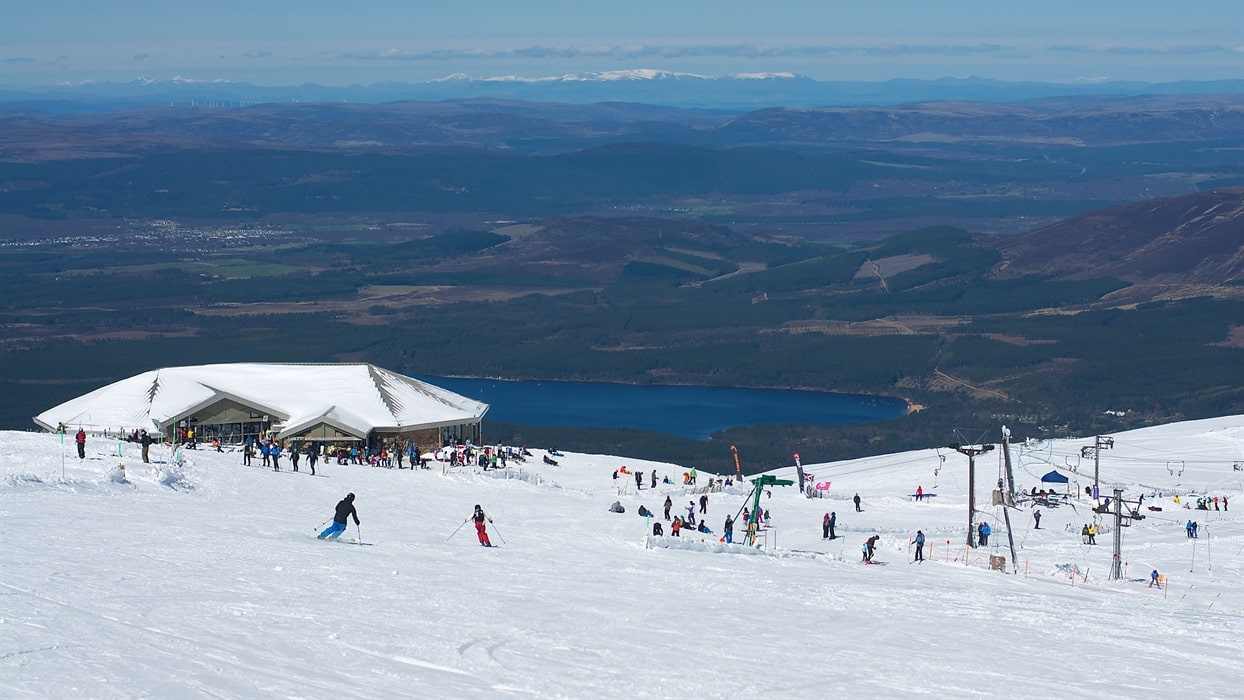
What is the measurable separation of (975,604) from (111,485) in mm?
15810

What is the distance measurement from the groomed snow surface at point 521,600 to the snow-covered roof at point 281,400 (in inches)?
417

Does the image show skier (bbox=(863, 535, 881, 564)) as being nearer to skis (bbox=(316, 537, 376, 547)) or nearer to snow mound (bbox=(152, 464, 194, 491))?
skis (bbox=(316, 537, 376, 547))

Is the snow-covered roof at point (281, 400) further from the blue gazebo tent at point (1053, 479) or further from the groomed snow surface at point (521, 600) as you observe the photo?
the blue gazebo tent at point (1053, 479)

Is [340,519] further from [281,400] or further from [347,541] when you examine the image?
[281,400]

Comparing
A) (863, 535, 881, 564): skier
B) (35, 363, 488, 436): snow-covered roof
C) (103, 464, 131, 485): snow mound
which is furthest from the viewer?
(35, 363, 488, 436): snow-covered roof

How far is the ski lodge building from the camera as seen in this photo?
55.5 metres

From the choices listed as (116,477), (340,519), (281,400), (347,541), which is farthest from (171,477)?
(281,400)

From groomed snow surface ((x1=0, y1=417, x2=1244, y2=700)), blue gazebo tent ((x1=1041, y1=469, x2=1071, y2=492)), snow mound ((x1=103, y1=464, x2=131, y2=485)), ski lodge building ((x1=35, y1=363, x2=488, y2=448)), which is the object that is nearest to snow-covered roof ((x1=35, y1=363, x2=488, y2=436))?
ski lodge building ((x1=35, y1=363, x2=488, y2=448))

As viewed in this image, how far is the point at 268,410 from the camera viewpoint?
56.4m

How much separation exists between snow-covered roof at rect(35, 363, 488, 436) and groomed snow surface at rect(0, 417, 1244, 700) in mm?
10592

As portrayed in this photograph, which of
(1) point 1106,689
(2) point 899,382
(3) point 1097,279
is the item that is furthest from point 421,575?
(3) point 1097,279

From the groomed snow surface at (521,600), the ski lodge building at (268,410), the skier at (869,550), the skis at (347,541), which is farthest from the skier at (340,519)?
the ski lodge building at (268,410)

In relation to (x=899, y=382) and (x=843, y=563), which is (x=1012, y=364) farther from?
(x=843, y=563)

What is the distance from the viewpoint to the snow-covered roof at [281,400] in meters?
55.8
